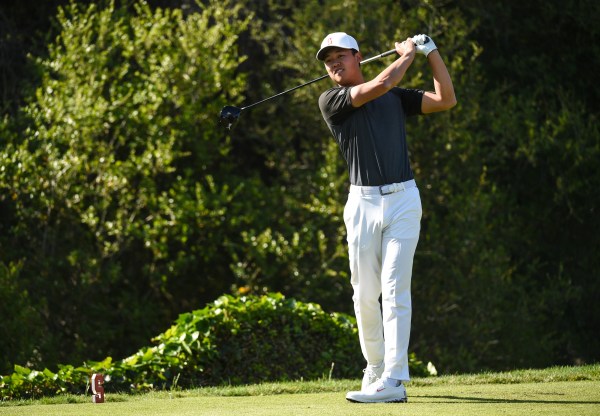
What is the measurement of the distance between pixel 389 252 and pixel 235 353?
110 inches

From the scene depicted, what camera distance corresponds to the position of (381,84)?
5.35 m

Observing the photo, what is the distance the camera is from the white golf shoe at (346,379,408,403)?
5.30 m

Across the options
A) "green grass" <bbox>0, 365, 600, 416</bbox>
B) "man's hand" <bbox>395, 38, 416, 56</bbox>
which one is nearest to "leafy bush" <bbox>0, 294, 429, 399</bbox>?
"green grass" <bbox>0, 365, 600, 416</bbox>

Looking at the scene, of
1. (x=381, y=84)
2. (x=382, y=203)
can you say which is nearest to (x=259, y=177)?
(x=382, y=203)

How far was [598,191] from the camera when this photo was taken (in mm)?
13078

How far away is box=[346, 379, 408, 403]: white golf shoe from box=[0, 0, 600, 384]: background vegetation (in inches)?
228

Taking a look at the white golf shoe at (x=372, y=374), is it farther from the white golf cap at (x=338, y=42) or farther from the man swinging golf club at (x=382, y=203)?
the white golf cap at (x=338, y=42)

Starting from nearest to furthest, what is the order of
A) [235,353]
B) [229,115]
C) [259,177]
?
[229,115] < [235,353] < [259,177]

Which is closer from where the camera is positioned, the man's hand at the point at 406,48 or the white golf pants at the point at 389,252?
the white golf pants at the point at 389,252

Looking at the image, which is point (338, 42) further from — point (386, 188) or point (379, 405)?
point (379, 405)

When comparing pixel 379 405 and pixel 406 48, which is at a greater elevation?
pixel 406 48

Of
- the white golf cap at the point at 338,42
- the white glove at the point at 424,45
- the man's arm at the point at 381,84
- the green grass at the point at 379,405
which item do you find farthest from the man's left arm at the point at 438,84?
the green grass at the point at 379,405

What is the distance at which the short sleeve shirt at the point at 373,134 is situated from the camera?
18.0ft

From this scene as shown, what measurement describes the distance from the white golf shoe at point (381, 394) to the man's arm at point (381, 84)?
56.3 inches
